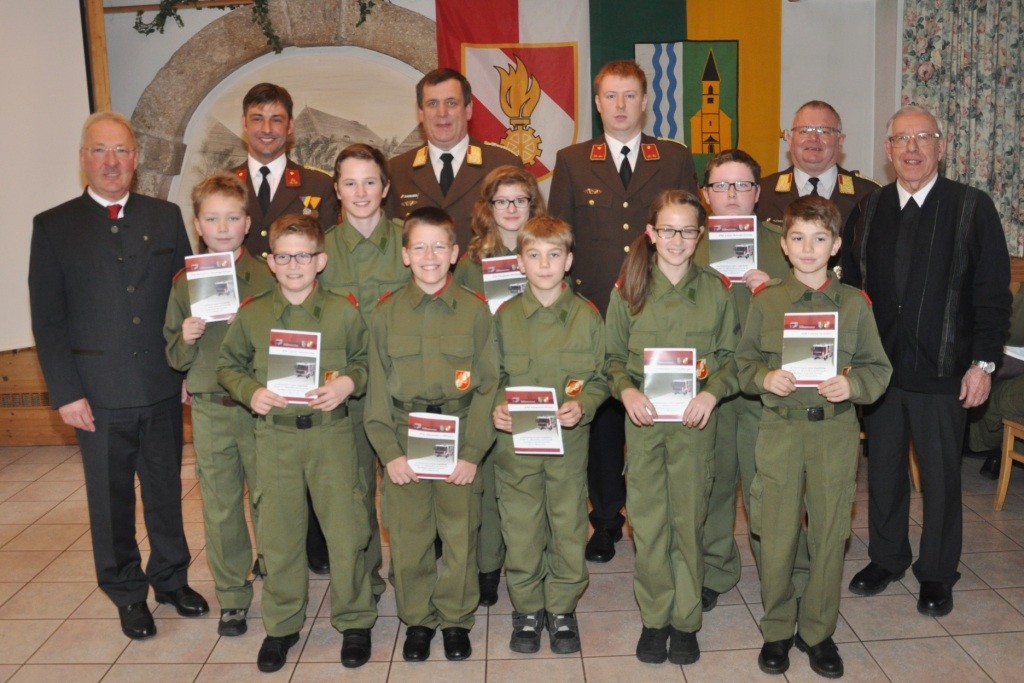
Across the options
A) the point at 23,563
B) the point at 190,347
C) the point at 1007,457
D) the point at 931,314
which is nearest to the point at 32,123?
the point at 23,563

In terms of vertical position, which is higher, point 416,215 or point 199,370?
point 416,215

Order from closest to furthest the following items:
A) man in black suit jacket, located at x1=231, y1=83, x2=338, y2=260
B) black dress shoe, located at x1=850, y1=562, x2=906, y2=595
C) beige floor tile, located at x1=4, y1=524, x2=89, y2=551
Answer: black dress shoe, located at x1=850, y1=562, x2=906, y2=595 → man in black suit jacket, located at x1=231, y1=83, x2=338, y2=260 → beige floor tile, located at x1=4, y1=524, x2=89, y2=551

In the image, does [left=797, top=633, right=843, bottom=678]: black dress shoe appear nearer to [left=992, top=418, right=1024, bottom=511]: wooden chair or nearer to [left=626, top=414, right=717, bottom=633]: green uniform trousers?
[left=626, top=414, right=717, bottom=633]: green uniform trousers

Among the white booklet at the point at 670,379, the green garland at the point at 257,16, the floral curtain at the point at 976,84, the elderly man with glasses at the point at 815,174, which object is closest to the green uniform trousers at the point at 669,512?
the white booklet at the point at 670,379

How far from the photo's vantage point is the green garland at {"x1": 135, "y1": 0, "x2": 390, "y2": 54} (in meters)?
6.14

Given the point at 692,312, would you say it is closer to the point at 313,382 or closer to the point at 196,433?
the point at 313,382

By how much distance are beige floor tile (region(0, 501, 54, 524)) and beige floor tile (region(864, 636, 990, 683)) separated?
419 cm

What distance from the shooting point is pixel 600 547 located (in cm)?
402

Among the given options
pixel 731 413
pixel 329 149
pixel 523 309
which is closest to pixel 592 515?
pixel 731 413

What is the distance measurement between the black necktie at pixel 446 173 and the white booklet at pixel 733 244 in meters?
1.24

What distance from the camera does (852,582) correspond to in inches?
143

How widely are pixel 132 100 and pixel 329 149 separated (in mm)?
1408

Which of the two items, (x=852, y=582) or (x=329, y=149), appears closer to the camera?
(x=852, y=582)

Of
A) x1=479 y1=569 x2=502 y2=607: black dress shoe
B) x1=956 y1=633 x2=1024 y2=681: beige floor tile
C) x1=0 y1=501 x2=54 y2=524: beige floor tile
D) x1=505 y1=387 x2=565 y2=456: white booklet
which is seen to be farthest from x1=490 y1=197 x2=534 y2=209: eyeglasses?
x1=0 y1=501 x2=54 y2=524: beige floor tile
